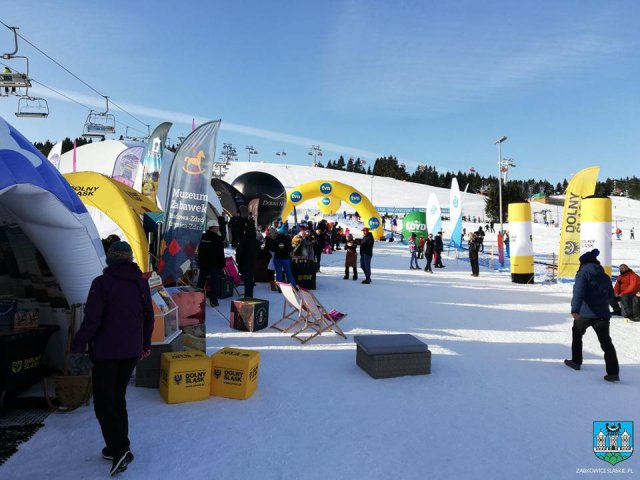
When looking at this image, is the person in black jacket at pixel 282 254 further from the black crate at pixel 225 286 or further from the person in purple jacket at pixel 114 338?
the person in purple jacket at pixel 114 338

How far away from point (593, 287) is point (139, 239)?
6.96 metres

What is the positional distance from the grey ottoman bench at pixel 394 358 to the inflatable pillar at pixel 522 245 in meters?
9.03

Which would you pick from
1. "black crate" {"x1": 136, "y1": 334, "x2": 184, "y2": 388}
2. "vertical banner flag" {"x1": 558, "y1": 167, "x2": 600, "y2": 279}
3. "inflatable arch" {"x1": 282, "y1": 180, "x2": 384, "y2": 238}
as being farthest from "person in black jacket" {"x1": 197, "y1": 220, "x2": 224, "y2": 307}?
"inflatable arch" {"x1": 282, "y1": 180, "x2": 384, "y2": 238}

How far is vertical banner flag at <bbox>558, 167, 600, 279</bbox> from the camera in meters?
10.8

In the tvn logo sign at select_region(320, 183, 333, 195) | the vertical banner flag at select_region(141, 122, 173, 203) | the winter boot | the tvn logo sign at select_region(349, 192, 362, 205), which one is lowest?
the winter boot

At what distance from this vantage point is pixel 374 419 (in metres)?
3.59

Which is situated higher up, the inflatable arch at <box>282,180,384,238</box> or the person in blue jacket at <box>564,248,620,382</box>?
the inflatable arch at <box>282,180,384,238</box>

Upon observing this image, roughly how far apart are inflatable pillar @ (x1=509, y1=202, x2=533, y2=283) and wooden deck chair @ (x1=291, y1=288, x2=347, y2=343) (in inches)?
317

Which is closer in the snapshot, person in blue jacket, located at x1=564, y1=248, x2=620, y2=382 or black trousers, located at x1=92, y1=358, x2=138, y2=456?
black trousers, located at x1=92, y1=358, x2=138, y2=456

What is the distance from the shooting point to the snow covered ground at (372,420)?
286cm

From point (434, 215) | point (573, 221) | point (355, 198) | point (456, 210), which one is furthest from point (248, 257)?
point (355, 198)

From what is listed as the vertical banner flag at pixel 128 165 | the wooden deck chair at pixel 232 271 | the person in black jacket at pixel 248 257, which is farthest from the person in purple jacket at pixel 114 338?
the vertical banner flag at pixel 128 165

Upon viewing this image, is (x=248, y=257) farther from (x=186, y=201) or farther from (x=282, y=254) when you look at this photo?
(x=186, y=201)

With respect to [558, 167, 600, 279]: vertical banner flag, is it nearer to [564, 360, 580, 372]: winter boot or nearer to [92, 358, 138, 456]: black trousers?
[564, 360, 580, 372]: winter boot
